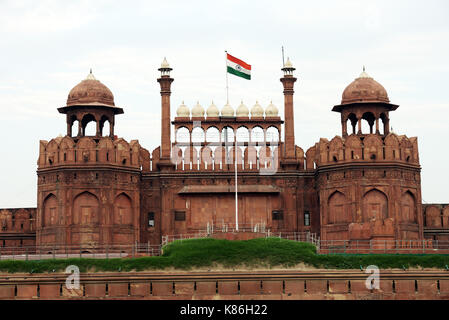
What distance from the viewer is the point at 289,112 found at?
74.6m

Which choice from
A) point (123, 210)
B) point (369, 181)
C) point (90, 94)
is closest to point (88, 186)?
point (123, 210)

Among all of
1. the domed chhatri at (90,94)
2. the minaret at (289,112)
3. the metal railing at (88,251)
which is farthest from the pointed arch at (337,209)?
the domed chhatri at (90,94)

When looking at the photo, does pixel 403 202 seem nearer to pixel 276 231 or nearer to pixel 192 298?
pixel 276 231

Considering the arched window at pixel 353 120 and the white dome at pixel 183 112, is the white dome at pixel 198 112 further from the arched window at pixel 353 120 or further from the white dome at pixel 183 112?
the arched window at pixel 353 120

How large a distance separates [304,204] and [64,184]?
17.1 meters

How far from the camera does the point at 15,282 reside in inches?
2340

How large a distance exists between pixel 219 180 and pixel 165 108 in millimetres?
6542

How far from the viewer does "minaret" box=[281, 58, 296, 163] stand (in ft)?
244

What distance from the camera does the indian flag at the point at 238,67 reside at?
68875mm

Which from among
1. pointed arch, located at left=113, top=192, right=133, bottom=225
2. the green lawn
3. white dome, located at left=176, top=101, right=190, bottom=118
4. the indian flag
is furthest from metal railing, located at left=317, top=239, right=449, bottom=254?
white dome, located at left=176, top=101, right=190, bottom=118

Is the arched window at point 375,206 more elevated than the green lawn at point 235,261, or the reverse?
the arched window at point 375,206

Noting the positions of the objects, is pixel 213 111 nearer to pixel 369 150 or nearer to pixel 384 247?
pixel 369 150

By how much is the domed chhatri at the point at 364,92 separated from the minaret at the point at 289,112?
3821 millimetres

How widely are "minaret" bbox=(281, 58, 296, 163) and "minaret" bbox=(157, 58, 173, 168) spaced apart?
8341 mm
